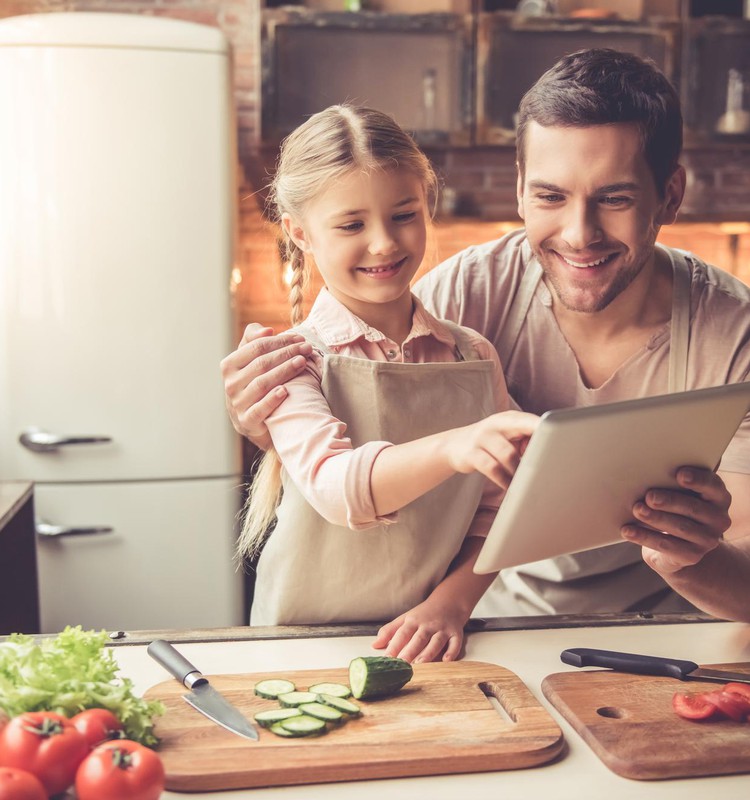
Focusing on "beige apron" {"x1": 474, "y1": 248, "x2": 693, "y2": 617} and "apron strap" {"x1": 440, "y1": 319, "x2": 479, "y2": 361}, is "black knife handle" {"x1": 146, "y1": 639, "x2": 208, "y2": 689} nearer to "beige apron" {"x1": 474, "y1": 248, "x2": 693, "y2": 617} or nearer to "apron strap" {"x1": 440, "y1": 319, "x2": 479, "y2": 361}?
"apron strap" {"x1": 440, "y1": 319, "x2": 479, "y2": 361}

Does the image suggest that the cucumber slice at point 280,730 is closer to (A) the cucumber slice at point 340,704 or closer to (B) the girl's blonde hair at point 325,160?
(A) the cucumber slice at point 340,704

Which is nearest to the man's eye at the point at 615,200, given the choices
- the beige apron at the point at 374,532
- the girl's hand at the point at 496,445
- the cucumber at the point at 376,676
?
the beige apron at the point at 374,532

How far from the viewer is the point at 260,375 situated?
129 cm

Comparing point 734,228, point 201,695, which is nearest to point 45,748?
point 201,695

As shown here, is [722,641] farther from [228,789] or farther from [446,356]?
[228,789]

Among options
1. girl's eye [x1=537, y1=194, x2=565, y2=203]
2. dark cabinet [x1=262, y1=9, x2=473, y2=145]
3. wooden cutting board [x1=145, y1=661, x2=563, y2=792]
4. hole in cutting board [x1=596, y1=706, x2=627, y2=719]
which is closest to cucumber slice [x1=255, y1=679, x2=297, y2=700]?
wooden cutting board [x1=145, y1=661, x2=563, y2=792]

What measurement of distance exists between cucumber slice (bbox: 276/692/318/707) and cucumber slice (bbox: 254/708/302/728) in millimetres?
11

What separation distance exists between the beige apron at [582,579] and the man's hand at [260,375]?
1.73 feet

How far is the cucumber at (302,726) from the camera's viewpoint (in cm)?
95

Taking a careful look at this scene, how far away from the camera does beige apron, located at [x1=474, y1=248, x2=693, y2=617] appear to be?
1718 mm

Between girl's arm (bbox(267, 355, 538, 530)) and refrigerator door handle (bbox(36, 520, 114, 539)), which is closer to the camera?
girl's arm (bbox(267, 355, 538, 530))

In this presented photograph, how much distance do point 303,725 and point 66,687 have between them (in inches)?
9.6

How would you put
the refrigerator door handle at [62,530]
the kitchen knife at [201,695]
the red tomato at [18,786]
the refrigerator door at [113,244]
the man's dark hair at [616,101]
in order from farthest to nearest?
the refrigerator door handle at [62,530], the refrigerator door at [113,244], the man's dark hair at [616,101], the kitchen knife at [201,695], the red tomato at [18,786]

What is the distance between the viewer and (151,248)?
9.37ft
